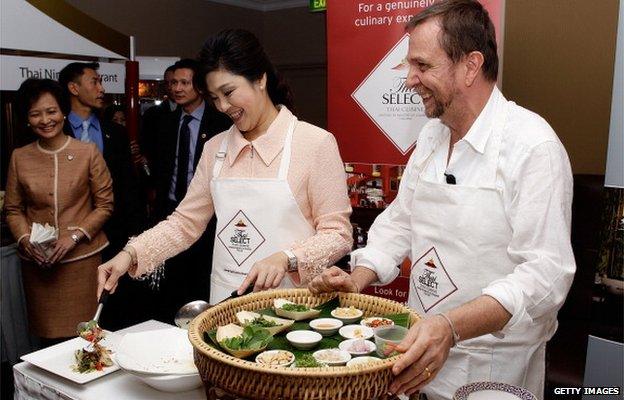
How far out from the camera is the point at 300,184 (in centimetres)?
180

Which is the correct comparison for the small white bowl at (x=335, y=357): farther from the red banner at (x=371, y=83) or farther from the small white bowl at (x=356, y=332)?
the red banner at (x=371, y=83)

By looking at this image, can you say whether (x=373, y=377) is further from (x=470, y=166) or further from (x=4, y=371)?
(x=4, y=371)

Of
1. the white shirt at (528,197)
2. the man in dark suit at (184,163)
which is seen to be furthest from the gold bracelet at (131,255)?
the man in dark suit at (184,163)

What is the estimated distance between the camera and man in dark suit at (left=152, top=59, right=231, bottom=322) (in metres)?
3.37

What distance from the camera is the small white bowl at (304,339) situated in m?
1.16

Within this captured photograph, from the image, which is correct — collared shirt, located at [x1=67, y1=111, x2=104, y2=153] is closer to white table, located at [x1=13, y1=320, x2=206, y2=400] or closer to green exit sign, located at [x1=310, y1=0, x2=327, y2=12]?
green exit sign, located at [x1=310, y1=0, x2=327, y2=12]

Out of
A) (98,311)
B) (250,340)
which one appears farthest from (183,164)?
(250,340)

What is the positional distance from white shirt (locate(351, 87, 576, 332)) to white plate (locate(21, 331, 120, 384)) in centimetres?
88

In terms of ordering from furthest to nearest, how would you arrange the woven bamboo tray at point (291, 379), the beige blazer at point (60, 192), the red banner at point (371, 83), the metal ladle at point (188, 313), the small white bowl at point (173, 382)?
the beige blazer at point (60, 192) → the red banner at point (371, 83) → the metal ladle at point (188, 313) → the small white bowl at point (173, 382) → the woven bamboo tray at point (291, 379)

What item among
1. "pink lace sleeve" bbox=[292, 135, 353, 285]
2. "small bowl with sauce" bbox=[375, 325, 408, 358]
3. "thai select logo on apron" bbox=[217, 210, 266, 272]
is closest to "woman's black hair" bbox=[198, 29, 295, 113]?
"pink lace sleeve" bbox=[292, 135, 353, 285]

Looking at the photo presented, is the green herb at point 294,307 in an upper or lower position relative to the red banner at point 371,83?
lower

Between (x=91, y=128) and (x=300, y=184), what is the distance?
6.55 ft

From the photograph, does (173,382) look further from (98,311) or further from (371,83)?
(371,83)

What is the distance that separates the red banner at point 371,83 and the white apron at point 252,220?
66 cm
